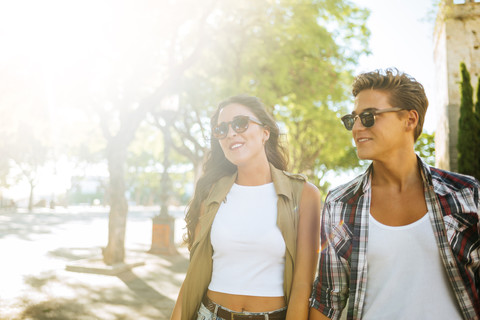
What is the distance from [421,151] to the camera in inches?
1060

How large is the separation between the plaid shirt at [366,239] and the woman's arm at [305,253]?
76 mm

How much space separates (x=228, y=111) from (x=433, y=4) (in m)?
11.8

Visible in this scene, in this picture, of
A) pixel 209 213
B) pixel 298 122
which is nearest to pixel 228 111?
pixel 209 213

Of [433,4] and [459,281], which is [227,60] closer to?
[433,4]

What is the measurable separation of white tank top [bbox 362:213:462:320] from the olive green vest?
51cm

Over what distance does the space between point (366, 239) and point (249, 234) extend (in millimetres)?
709

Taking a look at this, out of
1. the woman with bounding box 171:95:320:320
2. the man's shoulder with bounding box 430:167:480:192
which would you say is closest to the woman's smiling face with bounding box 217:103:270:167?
the woman with bounding box 171:95:320:320

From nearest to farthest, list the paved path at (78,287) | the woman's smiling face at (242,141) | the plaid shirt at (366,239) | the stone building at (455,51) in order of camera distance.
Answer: the plaid shirt at (366,239)
the woman's smiling face at (242,141)
the paved path at (78,287)
the stone building at (455,51)

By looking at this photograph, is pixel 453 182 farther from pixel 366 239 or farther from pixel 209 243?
pixel 209 243

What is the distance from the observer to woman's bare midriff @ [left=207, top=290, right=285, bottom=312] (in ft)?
7.99

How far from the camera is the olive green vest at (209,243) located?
254cm

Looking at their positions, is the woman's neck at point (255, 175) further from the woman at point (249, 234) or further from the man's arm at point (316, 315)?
the man's arm at point (316, 315)

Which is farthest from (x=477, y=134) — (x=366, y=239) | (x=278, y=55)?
(x=366, y=239)

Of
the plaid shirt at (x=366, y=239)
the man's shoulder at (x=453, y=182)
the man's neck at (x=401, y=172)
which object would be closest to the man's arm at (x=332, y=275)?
the plaid shirt at (x=366, y=239)
